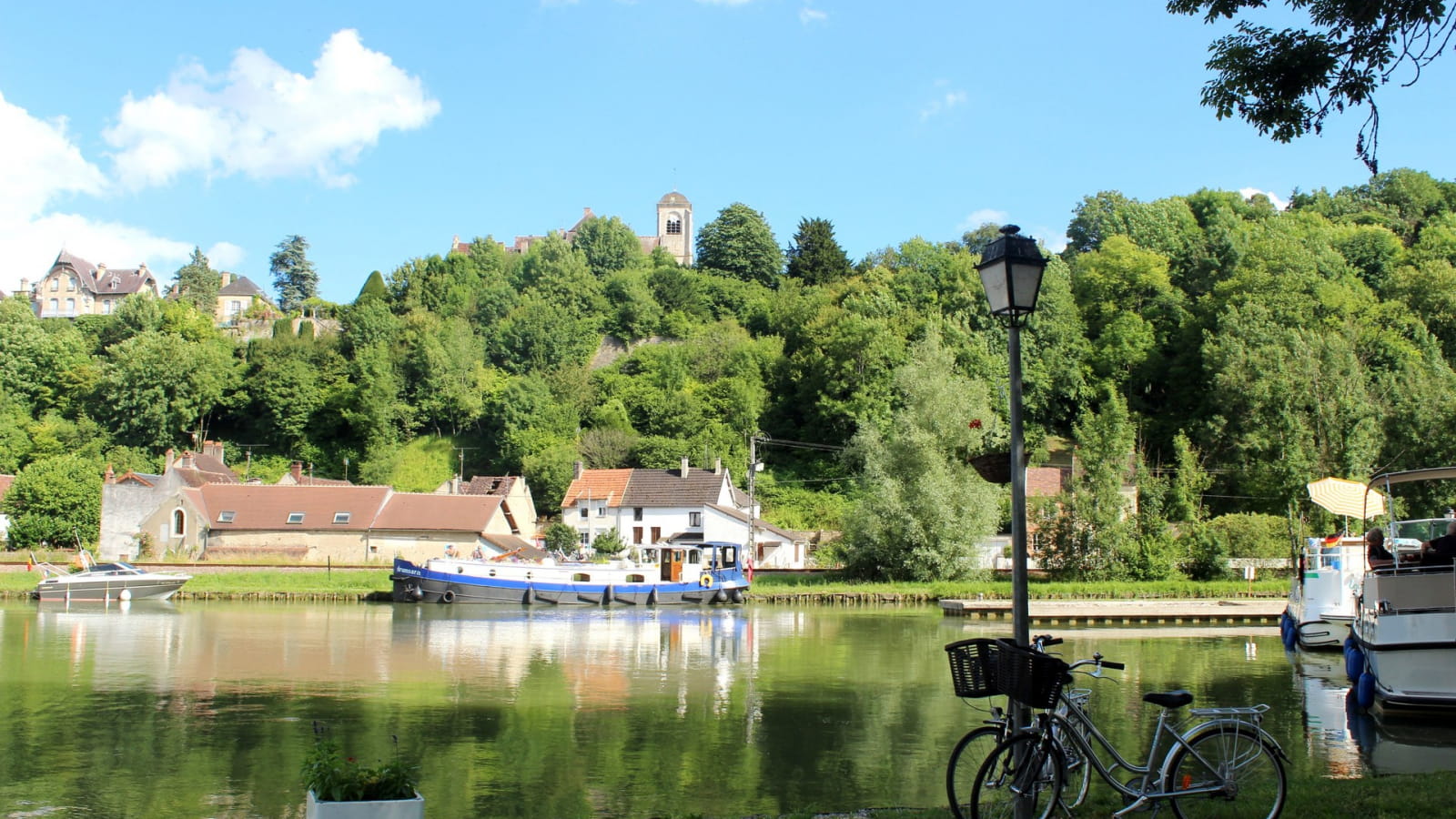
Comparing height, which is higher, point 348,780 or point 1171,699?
point 1171,699

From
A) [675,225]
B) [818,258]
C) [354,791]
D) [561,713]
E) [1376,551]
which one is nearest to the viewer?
[354,791]

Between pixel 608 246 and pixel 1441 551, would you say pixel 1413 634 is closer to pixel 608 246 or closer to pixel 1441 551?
pixel 1441 551

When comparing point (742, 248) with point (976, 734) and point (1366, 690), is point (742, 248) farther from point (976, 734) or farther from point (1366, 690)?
point (976, 734)

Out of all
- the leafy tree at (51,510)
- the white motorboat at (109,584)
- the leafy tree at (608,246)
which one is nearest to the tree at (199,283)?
the leafy tree at (608,246)

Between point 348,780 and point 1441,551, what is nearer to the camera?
point 348,780

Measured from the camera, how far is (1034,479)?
59.8m

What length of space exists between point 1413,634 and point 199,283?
126953mm

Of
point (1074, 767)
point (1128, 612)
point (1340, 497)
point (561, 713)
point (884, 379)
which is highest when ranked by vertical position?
point (884, 379)

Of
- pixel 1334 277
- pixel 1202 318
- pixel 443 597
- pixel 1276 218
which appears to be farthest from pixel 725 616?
pixel 1276 218

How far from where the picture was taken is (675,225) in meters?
146

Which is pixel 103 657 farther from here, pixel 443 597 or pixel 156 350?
pixel 156 350

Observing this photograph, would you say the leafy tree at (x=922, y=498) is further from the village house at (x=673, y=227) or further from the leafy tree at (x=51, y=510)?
the village house at (x=673, y=227)

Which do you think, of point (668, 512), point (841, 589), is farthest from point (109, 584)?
point (841, 589)

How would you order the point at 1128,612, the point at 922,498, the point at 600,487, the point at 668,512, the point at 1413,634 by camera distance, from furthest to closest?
the point at 600,487
the point at 668,512
the point at 922,498
the point at 1128,612
the point at 1413,634
